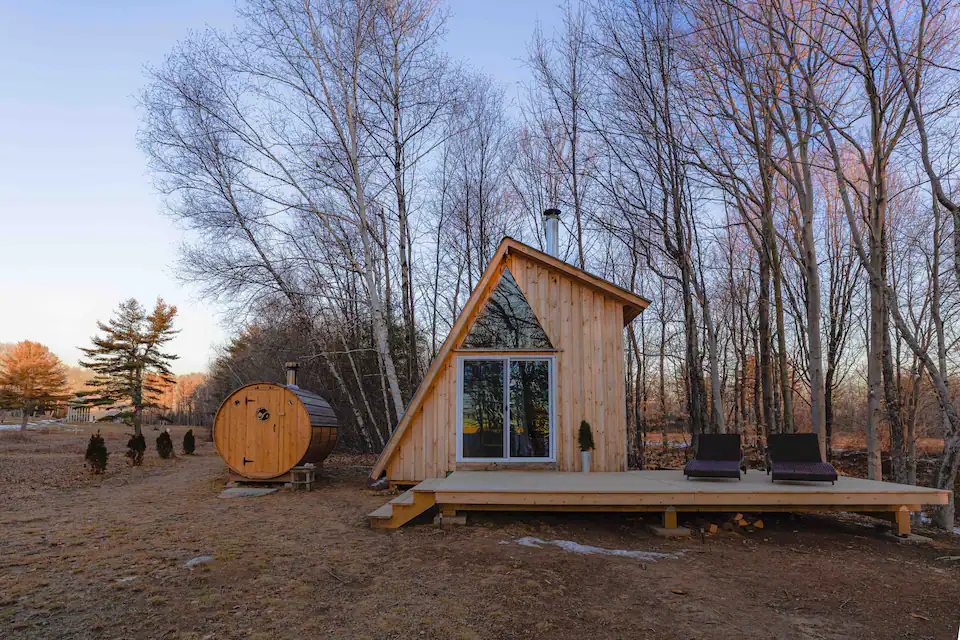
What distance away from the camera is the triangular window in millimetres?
8375

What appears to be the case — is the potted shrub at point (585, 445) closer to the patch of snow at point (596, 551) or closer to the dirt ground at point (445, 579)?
the dirt ground at point (445, 579)

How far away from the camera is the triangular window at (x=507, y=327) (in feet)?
27.5

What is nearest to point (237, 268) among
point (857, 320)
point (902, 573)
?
point (902, 573)

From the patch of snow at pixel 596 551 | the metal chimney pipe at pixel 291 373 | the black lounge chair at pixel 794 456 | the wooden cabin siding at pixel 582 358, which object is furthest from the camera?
the metal chimney pipe at pixel 291 373

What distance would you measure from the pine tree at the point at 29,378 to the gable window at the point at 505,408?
1303 inches

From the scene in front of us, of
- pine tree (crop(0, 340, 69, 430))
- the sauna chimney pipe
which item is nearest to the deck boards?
the sauna chimney pipe

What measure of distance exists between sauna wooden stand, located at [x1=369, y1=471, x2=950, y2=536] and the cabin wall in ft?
5.30

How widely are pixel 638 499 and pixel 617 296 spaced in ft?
10.6

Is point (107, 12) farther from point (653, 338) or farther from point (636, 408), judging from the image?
point (653, 338)

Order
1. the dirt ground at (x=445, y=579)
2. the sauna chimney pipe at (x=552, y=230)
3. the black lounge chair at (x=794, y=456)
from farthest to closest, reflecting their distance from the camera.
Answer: the sauna chimney pipe at (x=552, y=230) → the black lounge chair at (x=794, y=456) → the dirt ground at (x=445, y=579)

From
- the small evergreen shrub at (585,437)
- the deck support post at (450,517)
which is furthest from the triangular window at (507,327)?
the deck support post at (450,517)

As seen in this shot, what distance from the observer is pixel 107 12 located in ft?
31.7

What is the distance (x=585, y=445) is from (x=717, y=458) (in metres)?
1.76

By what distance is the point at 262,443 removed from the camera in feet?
30.4
